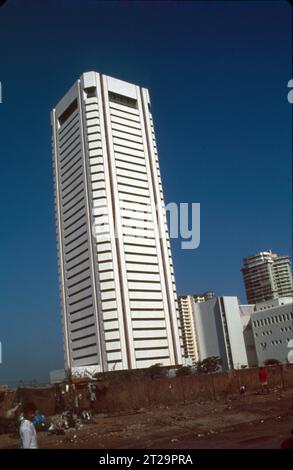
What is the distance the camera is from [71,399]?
2192 cm

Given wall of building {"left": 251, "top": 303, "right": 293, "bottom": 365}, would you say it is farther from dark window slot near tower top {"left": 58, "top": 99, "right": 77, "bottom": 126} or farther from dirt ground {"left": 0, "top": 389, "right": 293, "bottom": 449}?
dirt ground {"left": 0, "top": 389, "right": 293, "bottom": 449}

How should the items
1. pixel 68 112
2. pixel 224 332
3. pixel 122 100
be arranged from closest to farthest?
pixel 122 100 → pixel 224 332 → pixel 68 112

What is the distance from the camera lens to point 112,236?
3083 inches

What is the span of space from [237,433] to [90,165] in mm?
73022

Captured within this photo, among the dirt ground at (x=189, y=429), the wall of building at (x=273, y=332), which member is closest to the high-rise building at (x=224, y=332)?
the wall of building at (x=273, y=332)

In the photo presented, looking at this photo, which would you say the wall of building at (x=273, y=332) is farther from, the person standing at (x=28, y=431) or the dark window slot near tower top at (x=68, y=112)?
the person standing at (x=28, y=431)

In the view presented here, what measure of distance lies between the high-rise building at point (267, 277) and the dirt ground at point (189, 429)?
134 meters

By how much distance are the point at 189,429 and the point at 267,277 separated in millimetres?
143171

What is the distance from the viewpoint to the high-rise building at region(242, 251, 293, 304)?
149 metres

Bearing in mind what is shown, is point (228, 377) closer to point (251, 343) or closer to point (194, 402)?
point (194, 402)

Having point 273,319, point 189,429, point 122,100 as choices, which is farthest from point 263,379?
point 122,100

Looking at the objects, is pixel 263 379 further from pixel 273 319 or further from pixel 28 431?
pixel 273 319

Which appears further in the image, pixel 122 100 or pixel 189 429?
pixel 122 100

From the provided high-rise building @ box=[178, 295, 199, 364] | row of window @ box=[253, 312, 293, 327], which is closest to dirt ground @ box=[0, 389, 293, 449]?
row of window @ box=[253, 312, 293, 327]
